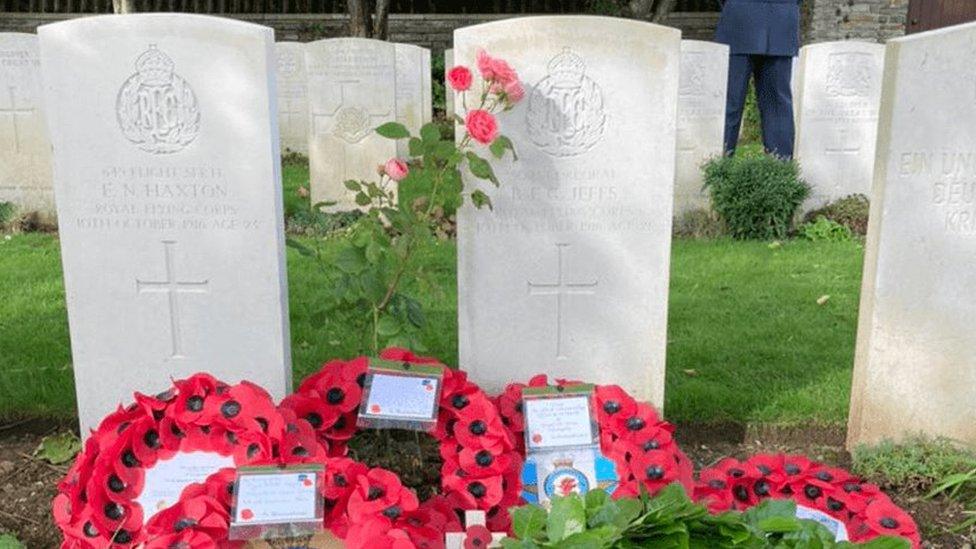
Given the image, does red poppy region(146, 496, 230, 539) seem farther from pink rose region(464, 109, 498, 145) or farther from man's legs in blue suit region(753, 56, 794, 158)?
man's legs in blue suit region(753, 56, 794, 158)

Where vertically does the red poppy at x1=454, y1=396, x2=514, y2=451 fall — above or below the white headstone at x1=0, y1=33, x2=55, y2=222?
below

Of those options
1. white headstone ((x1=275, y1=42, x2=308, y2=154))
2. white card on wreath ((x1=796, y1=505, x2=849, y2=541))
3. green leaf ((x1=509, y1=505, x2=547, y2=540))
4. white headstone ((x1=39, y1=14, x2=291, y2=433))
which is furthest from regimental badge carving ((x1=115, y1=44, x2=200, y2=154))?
white headstone ((x1=275, y1=42, x2=308, y2=154))

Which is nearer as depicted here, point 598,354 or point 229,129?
point 229,129

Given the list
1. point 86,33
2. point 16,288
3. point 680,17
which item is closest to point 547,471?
point 86,33

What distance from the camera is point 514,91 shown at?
2.85 m

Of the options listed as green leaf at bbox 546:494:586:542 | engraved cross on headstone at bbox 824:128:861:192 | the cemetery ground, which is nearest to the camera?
green leaf at bbox 546:494:586:542

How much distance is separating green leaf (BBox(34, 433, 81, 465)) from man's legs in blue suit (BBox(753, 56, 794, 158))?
5.49m

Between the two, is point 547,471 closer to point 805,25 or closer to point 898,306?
point 898,306

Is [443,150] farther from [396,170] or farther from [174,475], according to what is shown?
[174,475]

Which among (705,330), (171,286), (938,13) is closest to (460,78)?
(171,286)

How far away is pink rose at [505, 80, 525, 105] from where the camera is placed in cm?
284

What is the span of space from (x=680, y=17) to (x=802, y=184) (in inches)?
400

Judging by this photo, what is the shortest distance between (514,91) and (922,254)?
1.44 m

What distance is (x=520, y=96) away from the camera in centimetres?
288
